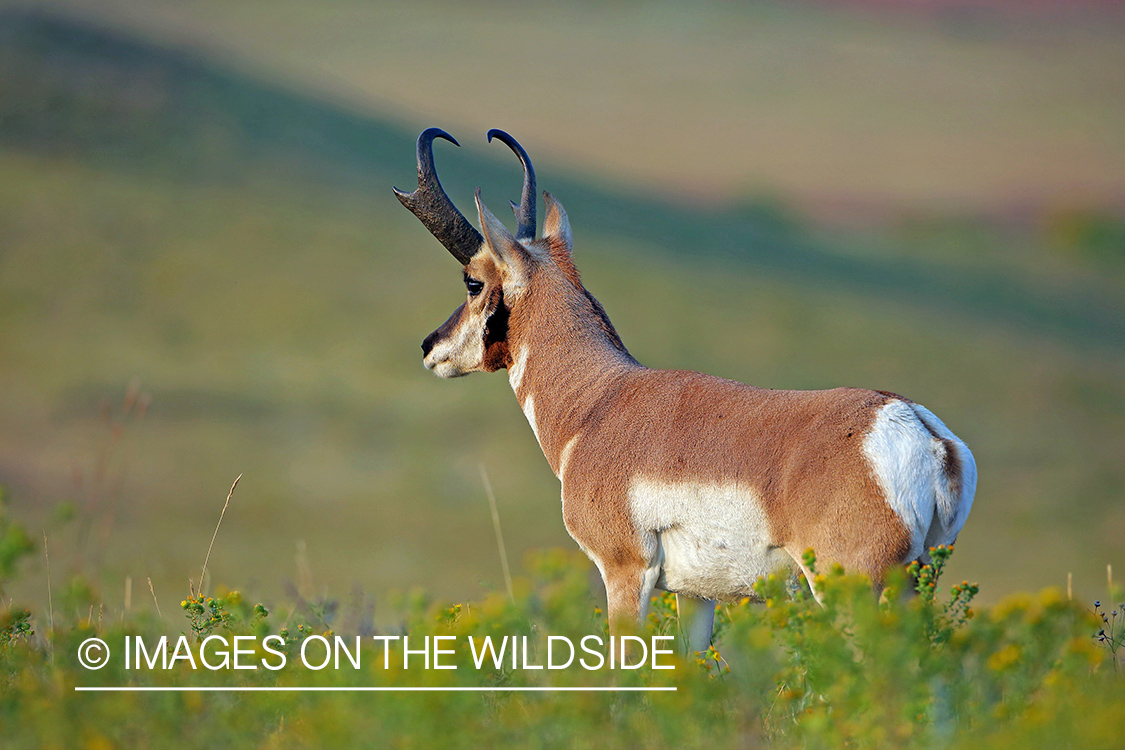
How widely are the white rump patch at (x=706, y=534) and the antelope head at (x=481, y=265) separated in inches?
89.3

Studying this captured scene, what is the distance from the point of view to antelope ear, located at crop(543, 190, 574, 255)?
977 centimetres

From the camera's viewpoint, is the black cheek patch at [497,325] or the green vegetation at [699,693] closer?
the green vegetation at [699,693]

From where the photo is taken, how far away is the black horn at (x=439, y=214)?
9406 millimetres

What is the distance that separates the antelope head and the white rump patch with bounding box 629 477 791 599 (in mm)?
2268

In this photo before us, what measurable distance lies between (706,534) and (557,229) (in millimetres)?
3660

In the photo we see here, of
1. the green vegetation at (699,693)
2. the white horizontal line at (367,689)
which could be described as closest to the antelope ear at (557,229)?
the green vegetation at (699,693)

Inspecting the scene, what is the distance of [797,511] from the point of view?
6.86 m

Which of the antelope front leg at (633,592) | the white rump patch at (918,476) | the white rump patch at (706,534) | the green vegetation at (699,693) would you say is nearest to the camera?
the green vegetation at (699,693)

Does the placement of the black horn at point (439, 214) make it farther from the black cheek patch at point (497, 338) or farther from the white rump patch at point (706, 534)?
the white rump patch at point (706, 534)

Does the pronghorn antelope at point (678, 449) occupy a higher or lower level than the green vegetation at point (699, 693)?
higher

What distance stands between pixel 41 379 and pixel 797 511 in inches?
2092

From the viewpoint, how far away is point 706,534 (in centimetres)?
729

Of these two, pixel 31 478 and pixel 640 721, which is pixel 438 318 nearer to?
pixel 31 478

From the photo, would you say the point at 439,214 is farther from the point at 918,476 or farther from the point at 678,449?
the point at 918,476
